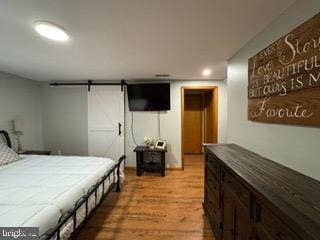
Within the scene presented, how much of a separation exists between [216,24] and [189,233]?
233cm

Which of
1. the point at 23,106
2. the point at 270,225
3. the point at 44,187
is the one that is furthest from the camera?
the point at 23,106

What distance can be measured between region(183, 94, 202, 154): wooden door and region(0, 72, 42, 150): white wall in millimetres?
4457

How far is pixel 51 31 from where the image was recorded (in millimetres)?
1824

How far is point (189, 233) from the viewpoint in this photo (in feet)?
7.07

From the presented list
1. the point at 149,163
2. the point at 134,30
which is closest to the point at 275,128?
the point at 134,30

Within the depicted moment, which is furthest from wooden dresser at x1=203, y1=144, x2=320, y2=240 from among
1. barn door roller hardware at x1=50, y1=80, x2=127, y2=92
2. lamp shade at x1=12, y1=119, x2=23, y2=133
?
lamp shade at x1=12, y1=119, x2=23, y2=133

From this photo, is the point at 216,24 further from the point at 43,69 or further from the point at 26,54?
the point at 43,69

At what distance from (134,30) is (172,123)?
114 inches

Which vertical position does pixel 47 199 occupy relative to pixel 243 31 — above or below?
below

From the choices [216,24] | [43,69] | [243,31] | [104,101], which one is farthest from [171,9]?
[104,101]

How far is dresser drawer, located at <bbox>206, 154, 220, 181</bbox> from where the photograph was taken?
1.91 metres

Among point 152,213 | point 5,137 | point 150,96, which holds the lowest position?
point 152,213

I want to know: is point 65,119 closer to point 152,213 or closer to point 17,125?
point 17,125

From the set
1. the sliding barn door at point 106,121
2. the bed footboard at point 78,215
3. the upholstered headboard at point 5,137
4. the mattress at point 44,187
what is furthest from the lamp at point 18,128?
the bed footboard at point 78,215
